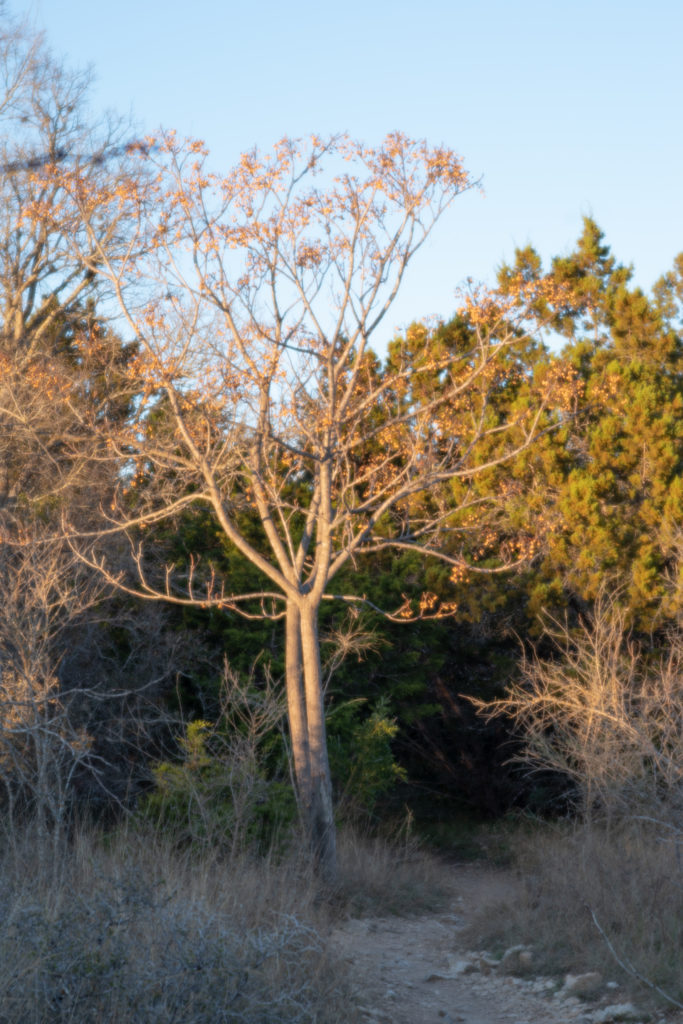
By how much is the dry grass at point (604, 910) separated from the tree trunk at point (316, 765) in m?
1.74

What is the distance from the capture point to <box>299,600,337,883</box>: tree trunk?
35.1 feet

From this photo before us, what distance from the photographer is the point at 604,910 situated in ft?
28.6

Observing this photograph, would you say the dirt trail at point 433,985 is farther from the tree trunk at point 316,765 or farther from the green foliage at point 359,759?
the green foliage at point 359,759

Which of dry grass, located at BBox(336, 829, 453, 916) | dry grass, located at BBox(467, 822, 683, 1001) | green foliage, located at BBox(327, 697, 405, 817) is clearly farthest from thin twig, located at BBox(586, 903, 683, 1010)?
green foliage, located at BBox(327, 697, 405, 817)

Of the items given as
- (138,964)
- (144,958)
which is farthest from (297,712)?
(138,964)

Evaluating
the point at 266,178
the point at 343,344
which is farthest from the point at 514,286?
the point at 266,178

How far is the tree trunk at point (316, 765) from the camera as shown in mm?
10695

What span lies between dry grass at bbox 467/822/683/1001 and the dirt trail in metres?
0.32

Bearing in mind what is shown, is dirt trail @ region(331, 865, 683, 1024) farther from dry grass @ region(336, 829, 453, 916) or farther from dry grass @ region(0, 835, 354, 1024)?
dry grass @ region(0, 835, 354, 1024)

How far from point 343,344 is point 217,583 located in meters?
5.66

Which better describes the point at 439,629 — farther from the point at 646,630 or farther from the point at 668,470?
the point at 668,470

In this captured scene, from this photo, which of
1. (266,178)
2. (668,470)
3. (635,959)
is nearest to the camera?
(635,959)

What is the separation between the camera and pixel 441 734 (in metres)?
18.3

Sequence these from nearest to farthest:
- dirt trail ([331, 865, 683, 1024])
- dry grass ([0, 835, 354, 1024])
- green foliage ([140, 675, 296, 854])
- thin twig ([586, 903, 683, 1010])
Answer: dry grass ([0, 835, 354, 1024]) → thin twig ([586, 903, 683, 1010]) → dirt trail ([331, 865, 683, 1024]) → green foliage ([140, 675, 296, 854])
